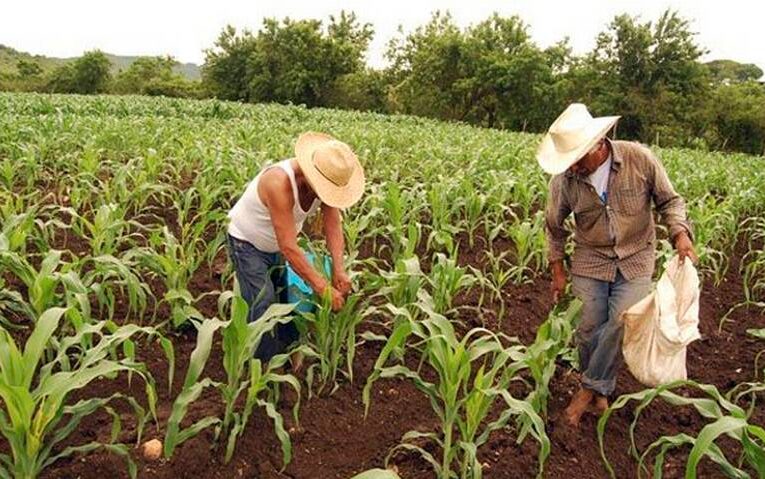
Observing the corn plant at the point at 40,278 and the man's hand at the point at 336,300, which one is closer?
the corn plant at the point at 40,278

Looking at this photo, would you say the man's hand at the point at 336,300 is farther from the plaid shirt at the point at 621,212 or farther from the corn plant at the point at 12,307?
the corn plant at the point at 12,307

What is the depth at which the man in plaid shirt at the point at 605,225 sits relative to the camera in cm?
288

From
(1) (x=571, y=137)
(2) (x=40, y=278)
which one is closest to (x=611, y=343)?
(1) (x=571, y=137)

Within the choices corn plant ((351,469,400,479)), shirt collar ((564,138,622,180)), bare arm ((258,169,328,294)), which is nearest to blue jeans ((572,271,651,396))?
shirt collar ((564,138,622,180))

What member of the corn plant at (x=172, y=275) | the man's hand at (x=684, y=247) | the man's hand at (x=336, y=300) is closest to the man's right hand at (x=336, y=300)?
the man's hand at (x=336, y=300)

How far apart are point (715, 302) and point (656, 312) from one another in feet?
9.08

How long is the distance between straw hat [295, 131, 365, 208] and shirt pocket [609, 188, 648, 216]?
1.16 m

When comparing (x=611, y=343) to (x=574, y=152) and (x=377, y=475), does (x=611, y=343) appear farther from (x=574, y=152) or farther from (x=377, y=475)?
(x=377, y=475)

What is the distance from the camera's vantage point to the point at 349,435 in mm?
2807

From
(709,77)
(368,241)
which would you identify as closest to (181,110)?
(368,241)

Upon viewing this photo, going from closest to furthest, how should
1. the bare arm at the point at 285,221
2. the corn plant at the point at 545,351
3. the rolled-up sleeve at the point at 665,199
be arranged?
the corn plant at the point at 545,351 → the bare arm at the point at 285,221 → the rolled-up sleeve at the point at 665,199

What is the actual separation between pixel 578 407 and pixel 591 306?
0.47 metres

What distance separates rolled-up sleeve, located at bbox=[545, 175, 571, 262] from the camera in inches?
123

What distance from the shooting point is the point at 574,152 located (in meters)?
2.73
